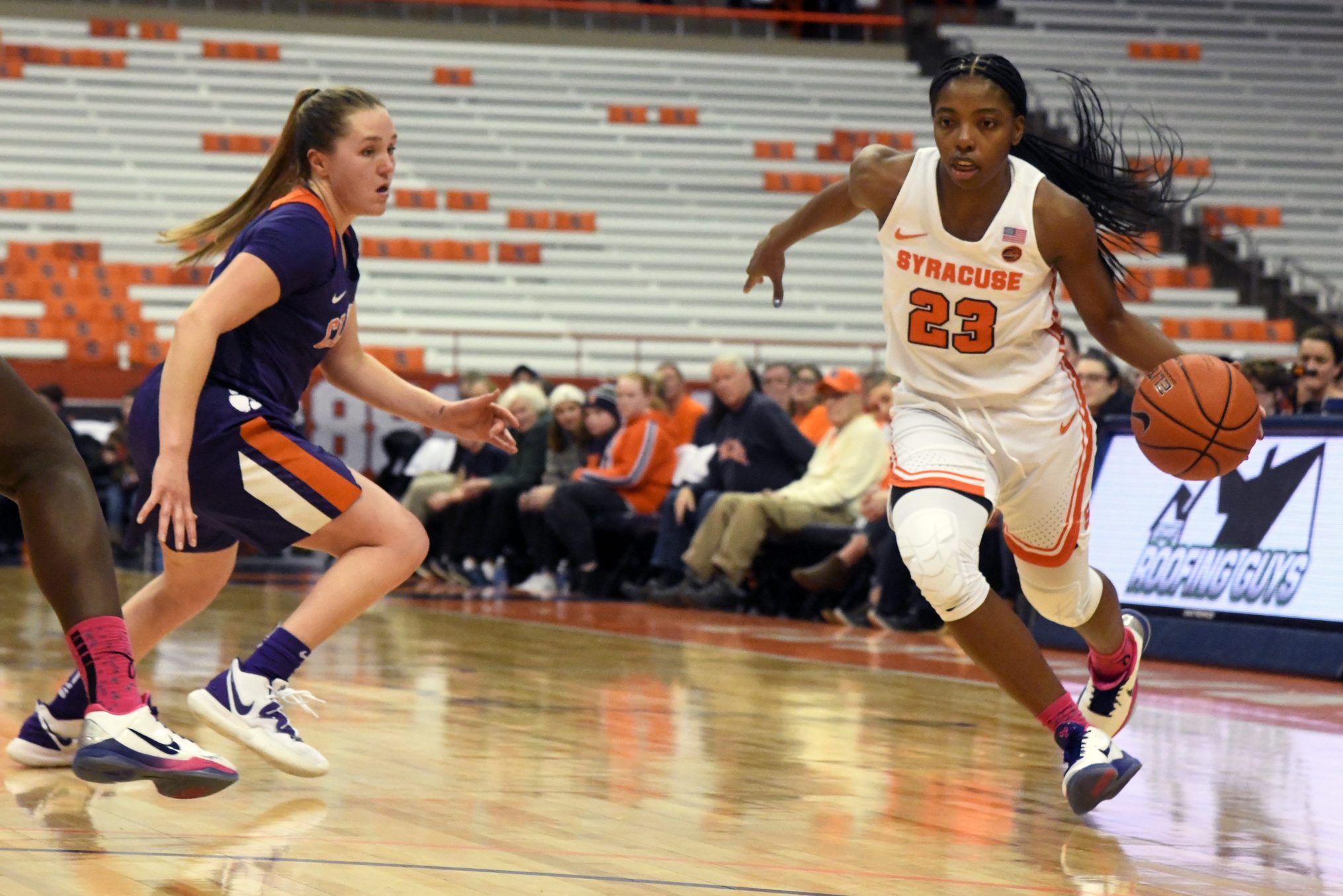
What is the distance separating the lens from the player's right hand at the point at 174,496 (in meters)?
3.30

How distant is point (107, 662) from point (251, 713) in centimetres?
30

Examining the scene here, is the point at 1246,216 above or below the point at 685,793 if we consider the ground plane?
below

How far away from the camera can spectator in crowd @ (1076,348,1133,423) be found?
7.96m

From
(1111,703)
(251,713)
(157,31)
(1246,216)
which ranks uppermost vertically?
(157,31)

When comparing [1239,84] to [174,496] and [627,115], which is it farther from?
[174,496]

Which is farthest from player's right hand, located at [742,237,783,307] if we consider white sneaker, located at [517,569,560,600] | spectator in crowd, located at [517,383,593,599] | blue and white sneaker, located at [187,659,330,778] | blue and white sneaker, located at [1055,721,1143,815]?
white sneaker, located at [517,569,560,600]

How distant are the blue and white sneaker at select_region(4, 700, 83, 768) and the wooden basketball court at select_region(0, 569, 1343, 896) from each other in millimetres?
61

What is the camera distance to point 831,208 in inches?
165

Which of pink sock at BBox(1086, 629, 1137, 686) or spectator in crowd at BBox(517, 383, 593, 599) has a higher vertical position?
pink sock at BBox(1086, 629, 1137, 686)

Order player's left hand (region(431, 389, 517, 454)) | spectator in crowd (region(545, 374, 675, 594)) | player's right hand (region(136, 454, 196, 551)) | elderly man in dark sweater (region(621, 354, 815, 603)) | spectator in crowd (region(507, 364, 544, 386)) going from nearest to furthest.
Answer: player's right hand (region(136, 454, 196, 551)) → player's left hand (region(431, 389, 517, 454)) → elderly man in dark sweater (region(621, 354, 815, 603)) → spectator in crowd (region(545, 374, 675, 594)) → spectator in crowd (region(507, 364, 544, 386))

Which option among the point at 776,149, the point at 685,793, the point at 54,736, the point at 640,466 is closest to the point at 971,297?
the point at 685,793

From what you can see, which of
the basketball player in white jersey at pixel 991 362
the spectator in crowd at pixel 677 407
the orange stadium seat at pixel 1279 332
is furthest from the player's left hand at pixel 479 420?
the orange stadium seat at pixel 1279 332

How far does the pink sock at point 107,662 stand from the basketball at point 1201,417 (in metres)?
2.21

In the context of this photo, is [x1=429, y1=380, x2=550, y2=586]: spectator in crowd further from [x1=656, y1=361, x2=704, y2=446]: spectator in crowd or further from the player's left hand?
the player's left hand
